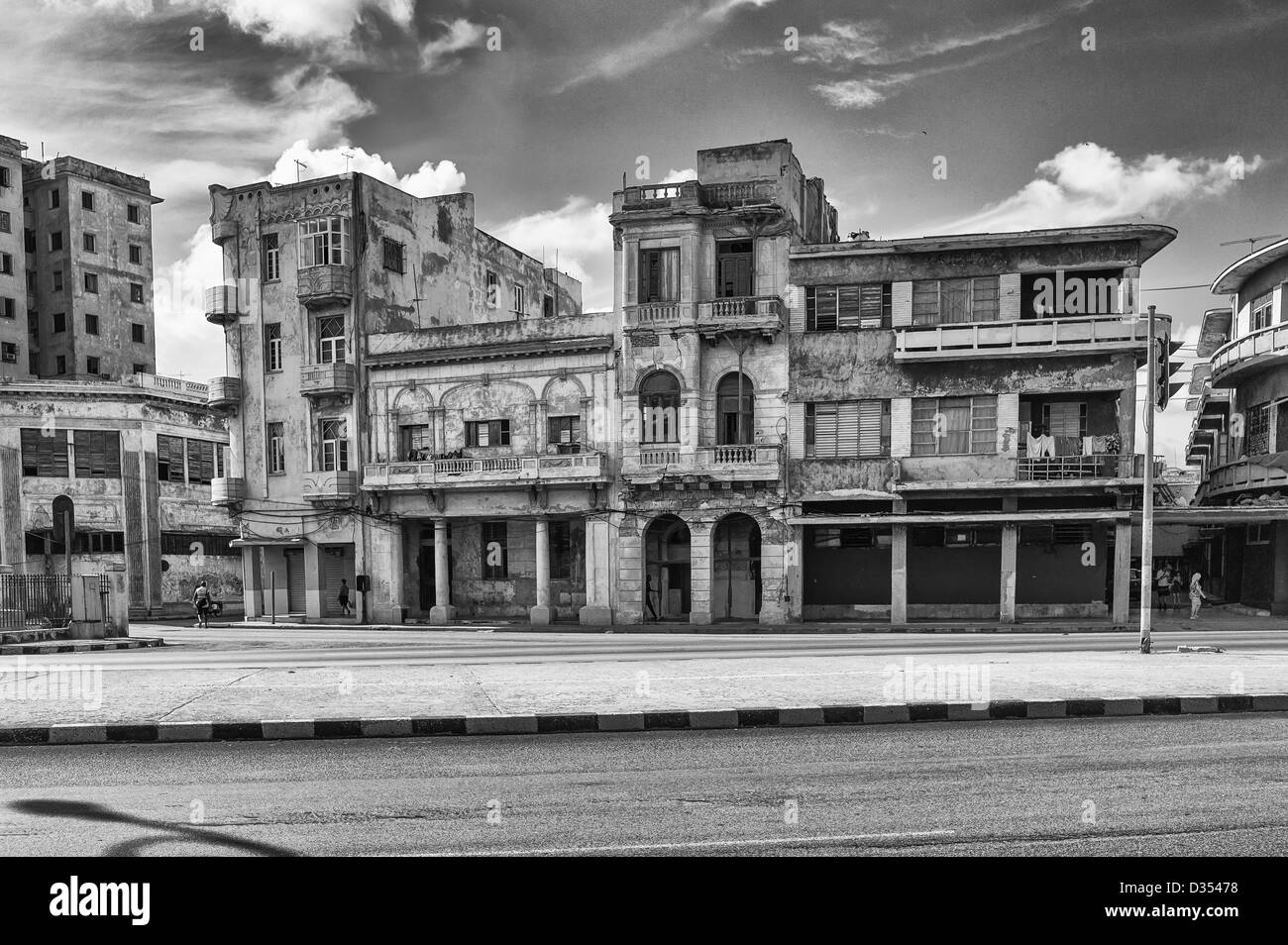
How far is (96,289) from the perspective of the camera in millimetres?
61125

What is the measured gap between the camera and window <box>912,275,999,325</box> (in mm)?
29828

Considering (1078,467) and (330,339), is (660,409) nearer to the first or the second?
(1078,467)

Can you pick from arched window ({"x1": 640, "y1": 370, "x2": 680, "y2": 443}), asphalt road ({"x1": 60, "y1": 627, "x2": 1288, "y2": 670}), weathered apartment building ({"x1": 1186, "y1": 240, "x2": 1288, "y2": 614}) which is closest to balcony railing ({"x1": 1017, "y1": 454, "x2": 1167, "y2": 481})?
weathered apartment building ({"x1": 1186, "y1": 240, "x2": 1288, "y2": 614})

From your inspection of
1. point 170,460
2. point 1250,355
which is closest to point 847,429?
point 1250,355

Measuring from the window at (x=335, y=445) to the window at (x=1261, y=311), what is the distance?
35.4 m

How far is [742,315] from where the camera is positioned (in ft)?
101

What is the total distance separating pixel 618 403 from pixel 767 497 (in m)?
6.43

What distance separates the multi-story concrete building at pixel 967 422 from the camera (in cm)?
2861

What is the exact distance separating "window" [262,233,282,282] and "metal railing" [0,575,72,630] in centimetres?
1610

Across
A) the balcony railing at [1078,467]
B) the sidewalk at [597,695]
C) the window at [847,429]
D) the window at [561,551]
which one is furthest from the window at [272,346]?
the balcony railing at [1078,467]
